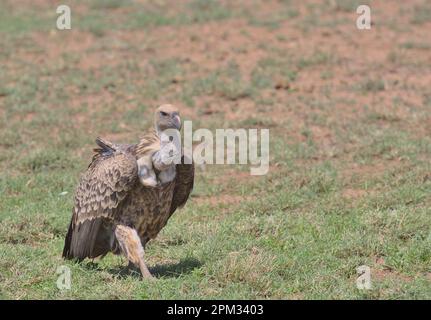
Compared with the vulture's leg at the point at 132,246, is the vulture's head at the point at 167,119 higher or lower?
higher

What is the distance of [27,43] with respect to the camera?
609 inches

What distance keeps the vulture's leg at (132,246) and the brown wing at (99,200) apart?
15 cm

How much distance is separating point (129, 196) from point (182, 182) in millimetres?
479

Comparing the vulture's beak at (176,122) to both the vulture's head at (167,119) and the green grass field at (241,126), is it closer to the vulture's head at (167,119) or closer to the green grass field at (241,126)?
the vulture's head at (167,119)

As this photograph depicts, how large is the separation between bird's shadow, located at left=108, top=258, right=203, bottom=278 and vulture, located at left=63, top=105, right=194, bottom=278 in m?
0.10

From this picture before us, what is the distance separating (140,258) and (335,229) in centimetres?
206

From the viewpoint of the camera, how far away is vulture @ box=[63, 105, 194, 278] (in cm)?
746

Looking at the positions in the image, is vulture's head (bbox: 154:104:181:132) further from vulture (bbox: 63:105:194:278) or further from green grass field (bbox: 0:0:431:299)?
green grass field (bbox: 0:0:431:299)

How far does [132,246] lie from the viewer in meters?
7.49

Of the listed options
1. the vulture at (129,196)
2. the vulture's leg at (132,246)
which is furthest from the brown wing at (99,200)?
the vulture's leg at (132,246)

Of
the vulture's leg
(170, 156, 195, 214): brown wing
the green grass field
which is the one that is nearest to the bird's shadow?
the green grass field

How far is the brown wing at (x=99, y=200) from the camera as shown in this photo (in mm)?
7473

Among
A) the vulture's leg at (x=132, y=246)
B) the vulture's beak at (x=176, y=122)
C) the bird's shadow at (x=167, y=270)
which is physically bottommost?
the bird's shadow at (x=167, y=270)

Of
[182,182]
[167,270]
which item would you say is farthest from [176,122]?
[167,270]
